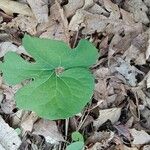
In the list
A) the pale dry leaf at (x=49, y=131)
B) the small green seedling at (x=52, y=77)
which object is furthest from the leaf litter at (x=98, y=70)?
the small green seedling at (x=52, y=77)

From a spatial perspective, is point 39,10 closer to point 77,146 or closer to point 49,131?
point 49,131

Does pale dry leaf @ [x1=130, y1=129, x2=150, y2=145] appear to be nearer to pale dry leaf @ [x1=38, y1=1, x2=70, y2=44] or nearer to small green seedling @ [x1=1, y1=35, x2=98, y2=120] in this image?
small green seedling @ [x1=1, y1=35, x2=98, y2=120]

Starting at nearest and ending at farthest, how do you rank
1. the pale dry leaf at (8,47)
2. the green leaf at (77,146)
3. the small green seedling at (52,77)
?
the small green seedling at (52,77) < the green leaf at (77,146) < the pale dry leaf at (8,47)

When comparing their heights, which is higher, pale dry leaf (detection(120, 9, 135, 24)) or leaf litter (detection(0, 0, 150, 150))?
pale dry leaf (detection(120, 9, 135, 24))

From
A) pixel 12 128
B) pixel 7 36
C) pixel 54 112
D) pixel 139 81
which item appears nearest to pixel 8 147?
pixel 12 128

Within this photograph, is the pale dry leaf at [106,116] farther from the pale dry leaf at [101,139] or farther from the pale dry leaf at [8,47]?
the pale dry leaf at [8,47]

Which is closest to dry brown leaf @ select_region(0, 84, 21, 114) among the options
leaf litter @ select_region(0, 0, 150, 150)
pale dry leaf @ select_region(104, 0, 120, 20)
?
leaf litter @ select_region(0, 0, 150, 150)
